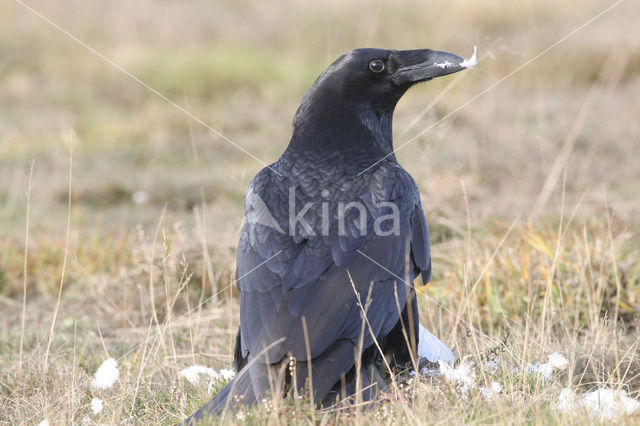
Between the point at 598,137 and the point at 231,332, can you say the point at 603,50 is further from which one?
the point at 231,332

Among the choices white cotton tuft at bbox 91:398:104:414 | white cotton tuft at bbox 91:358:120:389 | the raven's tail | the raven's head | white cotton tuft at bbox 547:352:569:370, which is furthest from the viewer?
the raven's head

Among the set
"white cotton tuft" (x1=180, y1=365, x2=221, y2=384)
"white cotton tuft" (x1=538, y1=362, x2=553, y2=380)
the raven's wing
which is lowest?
"white cotton tuft" (x1=180, y1=365, x2=221, y2=384)

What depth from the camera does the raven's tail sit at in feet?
8.73

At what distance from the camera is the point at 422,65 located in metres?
3.53

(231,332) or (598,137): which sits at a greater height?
(598,137)

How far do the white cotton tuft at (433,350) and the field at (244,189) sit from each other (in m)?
0.09

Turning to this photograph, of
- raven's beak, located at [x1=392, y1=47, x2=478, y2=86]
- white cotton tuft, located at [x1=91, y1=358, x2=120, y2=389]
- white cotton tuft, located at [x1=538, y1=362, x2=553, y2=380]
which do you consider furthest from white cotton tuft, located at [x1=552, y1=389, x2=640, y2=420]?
white cotton tuft, located at [x1=91, y1=358, x2=120, y2=389]

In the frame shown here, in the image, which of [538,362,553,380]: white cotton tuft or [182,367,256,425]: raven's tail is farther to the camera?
[538,362,553,380]: white cotton tuft

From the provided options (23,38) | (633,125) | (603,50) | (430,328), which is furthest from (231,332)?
(23,38)

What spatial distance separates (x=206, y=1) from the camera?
50.8 ft

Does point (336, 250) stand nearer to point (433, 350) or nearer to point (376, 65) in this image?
point (433, 350)

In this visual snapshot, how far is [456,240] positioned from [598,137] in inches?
144

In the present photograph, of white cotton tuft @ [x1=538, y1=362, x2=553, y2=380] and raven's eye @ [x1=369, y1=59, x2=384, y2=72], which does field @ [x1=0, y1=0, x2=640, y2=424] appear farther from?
raven's eye @ [x1=369, y1=59, x2=384, y2=72]

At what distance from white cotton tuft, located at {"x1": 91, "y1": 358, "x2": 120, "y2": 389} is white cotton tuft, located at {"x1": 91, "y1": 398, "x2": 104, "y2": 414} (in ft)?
0.79
